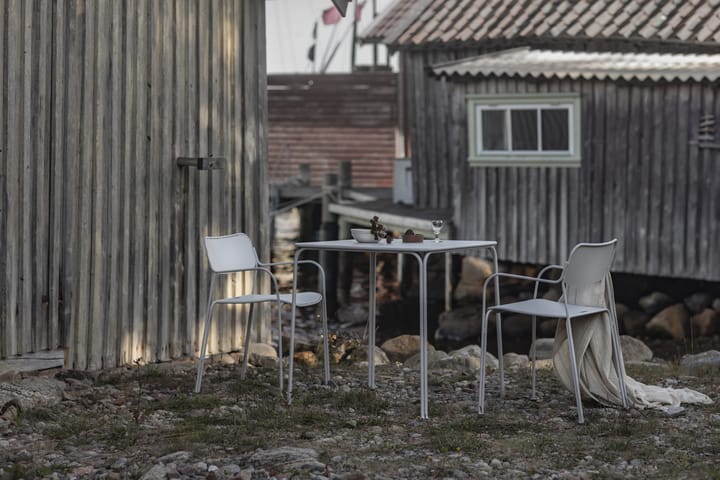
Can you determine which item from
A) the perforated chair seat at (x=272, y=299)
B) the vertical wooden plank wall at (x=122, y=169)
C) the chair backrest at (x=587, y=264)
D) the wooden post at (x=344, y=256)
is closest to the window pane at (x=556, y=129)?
the wooden post at (x=344, y=256)

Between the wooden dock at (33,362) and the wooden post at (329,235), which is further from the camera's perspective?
the wooden post at (329,235)

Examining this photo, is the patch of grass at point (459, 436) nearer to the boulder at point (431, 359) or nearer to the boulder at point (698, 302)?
the boulder at point (431, 359)

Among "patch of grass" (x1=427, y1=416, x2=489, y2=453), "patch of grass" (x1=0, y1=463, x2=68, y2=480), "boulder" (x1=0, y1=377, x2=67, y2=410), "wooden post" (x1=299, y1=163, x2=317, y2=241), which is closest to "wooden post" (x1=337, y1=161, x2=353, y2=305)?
"wooden post" (x1=299, y1=163, x2=317, y2=241)

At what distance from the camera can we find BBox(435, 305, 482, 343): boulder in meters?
17.2

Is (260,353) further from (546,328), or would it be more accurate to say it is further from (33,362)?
(546,328)

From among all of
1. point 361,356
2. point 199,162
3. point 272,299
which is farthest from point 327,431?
point 361,356

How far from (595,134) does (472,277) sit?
3.47 meters

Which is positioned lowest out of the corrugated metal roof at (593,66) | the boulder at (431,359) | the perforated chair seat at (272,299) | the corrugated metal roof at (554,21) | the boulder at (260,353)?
the boulder at (431,359)

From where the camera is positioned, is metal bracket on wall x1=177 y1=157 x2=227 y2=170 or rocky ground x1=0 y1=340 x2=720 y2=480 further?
metal bracket on wall x1=177 y1=157 x2=227 y2=170

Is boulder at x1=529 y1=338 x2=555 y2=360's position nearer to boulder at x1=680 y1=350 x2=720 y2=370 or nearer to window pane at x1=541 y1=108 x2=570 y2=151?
boulder at x1=680 y1=350 x2=720 y2=370

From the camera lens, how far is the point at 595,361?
714 cm

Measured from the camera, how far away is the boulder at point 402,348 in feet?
38.9

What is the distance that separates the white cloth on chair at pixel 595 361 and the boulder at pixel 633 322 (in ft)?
31.2

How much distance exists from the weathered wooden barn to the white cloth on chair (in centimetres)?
854
